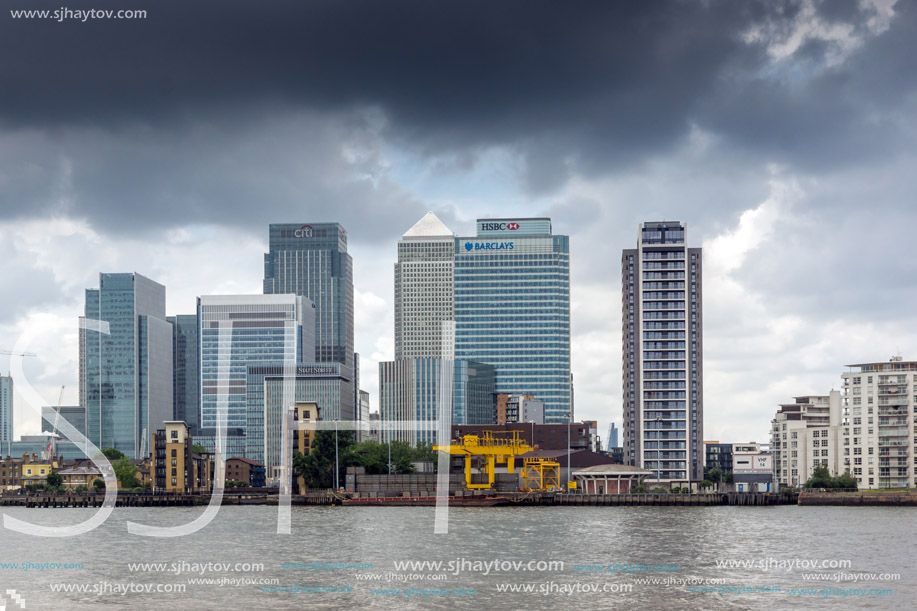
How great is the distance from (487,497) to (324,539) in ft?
264

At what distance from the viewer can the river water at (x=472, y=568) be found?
167ft

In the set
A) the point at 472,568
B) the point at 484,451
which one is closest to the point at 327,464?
the point at 484,451

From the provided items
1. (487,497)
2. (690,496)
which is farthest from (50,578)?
(690,496)

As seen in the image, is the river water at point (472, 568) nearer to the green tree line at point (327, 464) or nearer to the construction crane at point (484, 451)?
the construction crane at point (484, 451)

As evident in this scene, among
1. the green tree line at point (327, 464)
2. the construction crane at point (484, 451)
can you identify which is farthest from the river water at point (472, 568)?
the green tree line at point (327, 464)

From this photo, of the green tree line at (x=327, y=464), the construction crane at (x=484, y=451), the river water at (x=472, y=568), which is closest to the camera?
the river water at (x=472, y=568)

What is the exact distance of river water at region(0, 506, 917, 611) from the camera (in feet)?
167

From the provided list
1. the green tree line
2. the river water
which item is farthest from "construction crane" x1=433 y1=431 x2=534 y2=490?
the river water

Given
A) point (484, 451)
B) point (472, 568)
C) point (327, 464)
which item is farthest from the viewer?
point (327, 464)

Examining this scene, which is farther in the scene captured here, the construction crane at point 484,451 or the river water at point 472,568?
the construction crane at point 484,451

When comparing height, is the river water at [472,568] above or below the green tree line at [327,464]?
above

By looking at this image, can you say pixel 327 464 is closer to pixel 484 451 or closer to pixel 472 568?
pixel 484 451

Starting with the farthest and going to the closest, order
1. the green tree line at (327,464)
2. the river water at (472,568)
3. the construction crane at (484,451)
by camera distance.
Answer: the green tree line at (327,464) < the construction crane at (484,451) < the river water at (472,568)

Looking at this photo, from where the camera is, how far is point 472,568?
2453 inches
